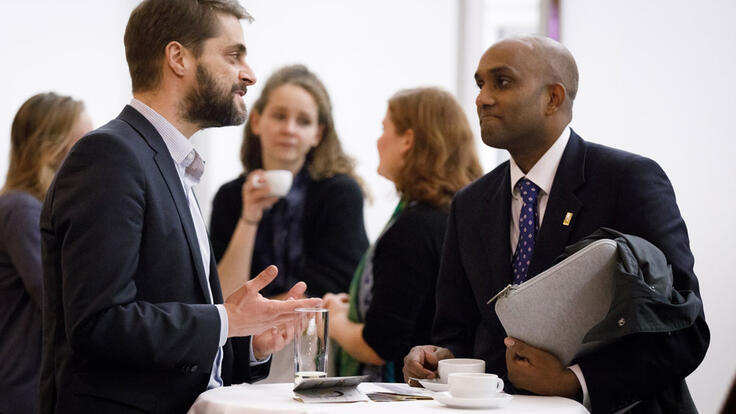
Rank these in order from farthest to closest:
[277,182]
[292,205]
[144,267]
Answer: [292,205], [277,182], [144,267]

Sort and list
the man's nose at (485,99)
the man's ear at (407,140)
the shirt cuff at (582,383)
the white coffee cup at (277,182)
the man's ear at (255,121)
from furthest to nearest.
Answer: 1. the man's ear at (255,121)
2. the white coffee cup at (277,182)
3. the man's ear at (407,140)
4. the man's nose at (485,99)
5. the shirt cuff at (582,383)

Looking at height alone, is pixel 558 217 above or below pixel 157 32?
below

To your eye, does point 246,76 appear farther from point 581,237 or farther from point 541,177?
point 581,237

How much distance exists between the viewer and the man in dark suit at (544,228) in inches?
85.4

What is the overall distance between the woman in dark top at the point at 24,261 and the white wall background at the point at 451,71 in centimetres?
144

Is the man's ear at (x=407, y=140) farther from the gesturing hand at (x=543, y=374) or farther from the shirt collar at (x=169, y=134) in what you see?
the gesturing hand at (x=543, y=374)

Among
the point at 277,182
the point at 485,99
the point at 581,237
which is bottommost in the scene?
the point at 581,237

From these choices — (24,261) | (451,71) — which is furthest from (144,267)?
(451,71)

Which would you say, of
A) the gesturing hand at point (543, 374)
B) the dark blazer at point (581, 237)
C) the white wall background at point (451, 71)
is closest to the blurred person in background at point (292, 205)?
the white wall background at point (451, 71)

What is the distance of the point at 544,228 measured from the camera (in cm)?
242

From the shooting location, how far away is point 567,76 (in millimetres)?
2635

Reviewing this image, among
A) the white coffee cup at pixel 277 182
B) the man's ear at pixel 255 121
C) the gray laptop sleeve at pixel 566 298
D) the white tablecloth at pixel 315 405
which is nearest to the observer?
the white tablecloth at pixel 315 405

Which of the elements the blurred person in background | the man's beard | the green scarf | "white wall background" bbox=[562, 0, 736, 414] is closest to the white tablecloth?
the man's beard

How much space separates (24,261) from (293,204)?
1252 mm
